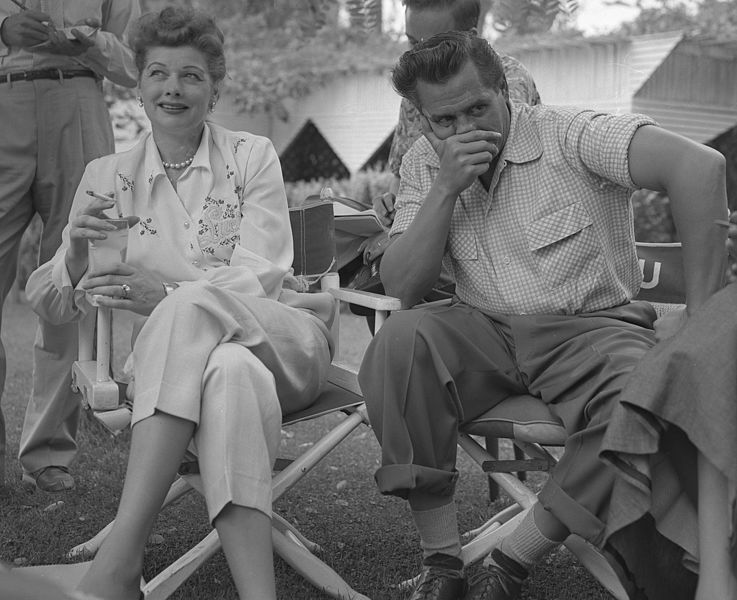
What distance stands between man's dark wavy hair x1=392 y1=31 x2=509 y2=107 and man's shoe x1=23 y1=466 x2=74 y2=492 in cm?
211

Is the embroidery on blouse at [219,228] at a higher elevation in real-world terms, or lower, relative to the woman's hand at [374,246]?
higher

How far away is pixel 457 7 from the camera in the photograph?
146 inches

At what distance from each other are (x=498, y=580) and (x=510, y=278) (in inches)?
30.4

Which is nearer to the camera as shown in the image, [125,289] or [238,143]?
[125,289]

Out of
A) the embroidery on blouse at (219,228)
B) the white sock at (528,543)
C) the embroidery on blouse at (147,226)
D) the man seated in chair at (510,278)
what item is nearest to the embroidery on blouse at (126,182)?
the embroidery on blouse at (147,226)

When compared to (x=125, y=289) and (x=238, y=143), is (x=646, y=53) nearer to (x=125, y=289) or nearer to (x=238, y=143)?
(x=238, y=143)

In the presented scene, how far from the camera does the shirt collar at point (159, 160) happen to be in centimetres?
304

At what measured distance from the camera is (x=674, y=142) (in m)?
2.43

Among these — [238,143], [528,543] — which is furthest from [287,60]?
[528,543]

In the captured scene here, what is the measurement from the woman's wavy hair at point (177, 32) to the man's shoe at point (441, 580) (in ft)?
5.12

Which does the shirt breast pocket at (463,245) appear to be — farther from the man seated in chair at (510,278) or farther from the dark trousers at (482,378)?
the dark trousers at (482,378)

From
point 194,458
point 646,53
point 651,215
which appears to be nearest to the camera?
point 194,458

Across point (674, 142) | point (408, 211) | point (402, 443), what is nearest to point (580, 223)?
point (674, 142)

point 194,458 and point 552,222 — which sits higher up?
point 552,222
